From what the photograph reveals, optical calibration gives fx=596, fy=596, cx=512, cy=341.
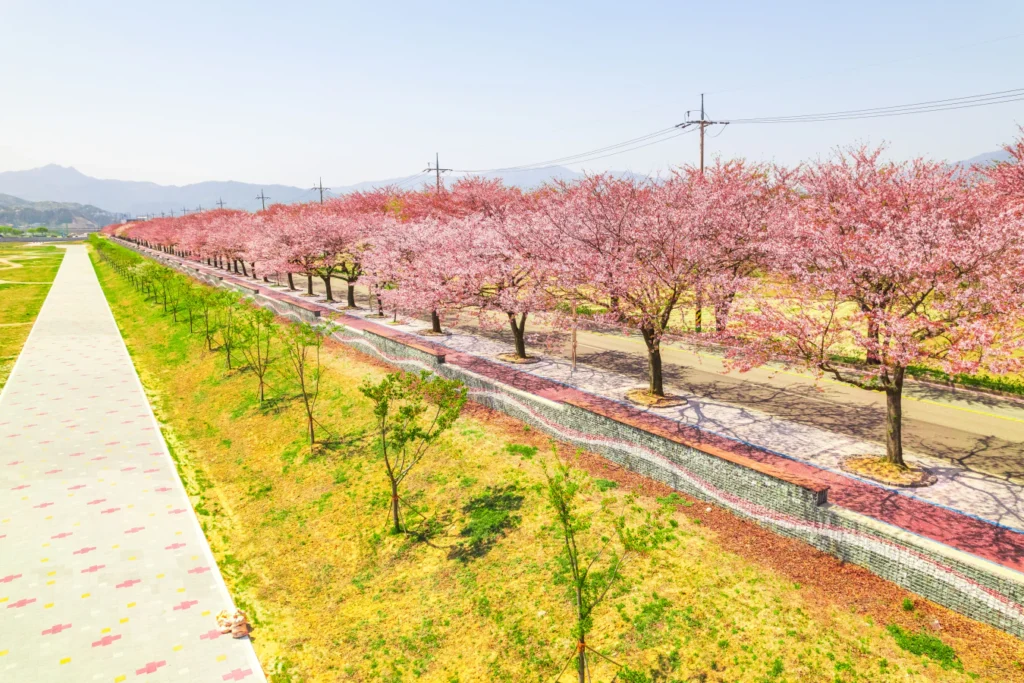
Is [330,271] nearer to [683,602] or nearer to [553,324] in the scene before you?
[553,324]

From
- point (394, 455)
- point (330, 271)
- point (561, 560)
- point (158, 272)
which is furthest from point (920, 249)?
point (158, 272)

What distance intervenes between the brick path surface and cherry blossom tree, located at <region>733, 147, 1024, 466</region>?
12.3 m

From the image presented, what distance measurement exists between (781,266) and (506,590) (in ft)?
40.8

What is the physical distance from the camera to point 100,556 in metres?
12.8

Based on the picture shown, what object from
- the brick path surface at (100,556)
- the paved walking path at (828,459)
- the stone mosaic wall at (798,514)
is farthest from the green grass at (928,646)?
the brick path surface at (100,556)

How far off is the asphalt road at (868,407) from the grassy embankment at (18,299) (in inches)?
1136

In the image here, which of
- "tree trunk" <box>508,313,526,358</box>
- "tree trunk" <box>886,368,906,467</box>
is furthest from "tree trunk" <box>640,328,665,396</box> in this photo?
"tree trunk" <box>508,313,526,358</box>

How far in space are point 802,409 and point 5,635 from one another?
751 inches

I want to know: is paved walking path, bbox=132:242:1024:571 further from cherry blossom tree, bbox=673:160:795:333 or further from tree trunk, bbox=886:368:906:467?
cherry blossom tree, bbox=673:160:795:333

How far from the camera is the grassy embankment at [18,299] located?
32875mm

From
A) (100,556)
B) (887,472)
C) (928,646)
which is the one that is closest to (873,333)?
(887,472)

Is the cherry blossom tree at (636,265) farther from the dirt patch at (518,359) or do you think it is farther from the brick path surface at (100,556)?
the brick path surface at (100,556)

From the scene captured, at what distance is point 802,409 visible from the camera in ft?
57.6

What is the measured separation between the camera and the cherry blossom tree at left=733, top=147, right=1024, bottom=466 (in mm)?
11047
